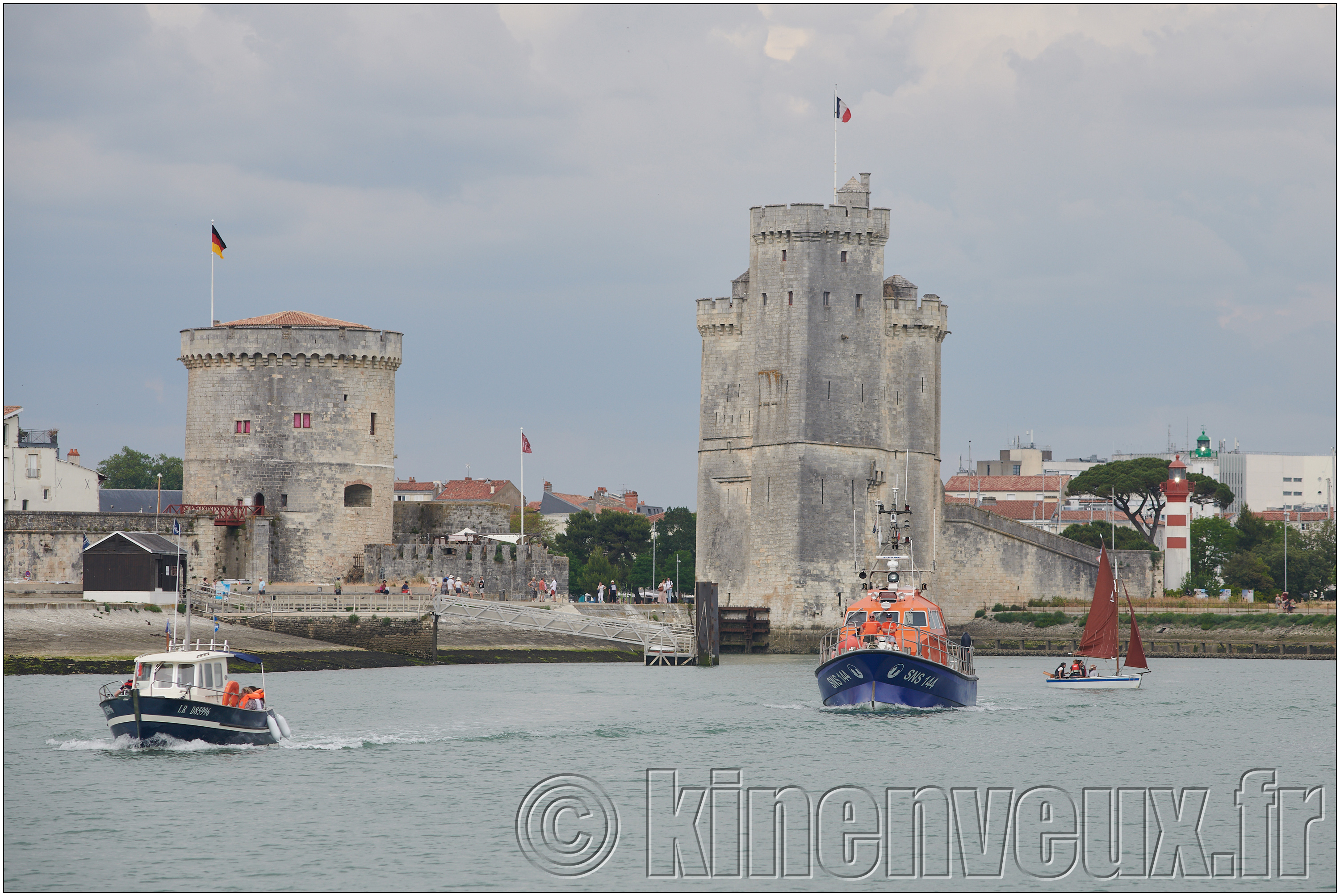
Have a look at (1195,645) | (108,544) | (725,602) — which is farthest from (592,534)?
(108,544)

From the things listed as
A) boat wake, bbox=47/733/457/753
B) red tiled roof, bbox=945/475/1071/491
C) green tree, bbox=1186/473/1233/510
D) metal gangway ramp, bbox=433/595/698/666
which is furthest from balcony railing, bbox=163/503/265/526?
red tiled roof, bbox=945/475/1071/491

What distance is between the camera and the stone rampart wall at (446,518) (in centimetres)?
7350

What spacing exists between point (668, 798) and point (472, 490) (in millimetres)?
95078

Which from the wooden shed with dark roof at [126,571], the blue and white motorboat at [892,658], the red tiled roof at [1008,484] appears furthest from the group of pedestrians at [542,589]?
the red tiled roof at [1008,484]

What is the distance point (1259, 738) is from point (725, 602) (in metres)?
34.3

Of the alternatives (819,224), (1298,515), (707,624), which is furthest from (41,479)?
(1298,515)

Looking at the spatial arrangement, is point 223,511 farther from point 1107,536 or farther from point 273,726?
point 1107,536

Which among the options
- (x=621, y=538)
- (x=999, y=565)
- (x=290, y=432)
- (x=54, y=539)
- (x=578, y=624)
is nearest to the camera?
(x=54, y=539)

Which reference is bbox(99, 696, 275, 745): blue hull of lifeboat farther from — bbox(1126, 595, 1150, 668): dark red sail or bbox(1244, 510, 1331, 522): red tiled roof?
bbox(1244, 510, 1331, 522): red tiled roof

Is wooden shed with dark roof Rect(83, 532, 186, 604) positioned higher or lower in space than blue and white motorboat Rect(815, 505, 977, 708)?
higher

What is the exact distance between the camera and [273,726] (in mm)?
34844

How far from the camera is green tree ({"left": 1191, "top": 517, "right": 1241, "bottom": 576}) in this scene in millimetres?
99250

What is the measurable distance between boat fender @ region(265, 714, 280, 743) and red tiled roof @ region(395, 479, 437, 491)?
9448cm

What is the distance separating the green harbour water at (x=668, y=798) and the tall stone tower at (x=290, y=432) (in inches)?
822
